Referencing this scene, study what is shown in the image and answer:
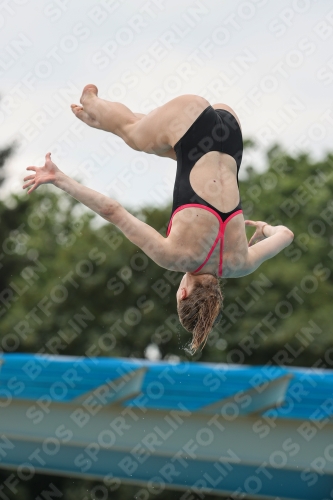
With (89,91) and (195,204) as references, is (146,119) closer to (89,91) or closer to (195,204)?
(89,91)

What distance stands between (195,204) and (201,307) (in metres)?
0.87

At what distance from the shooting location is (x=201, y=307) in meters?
6.71

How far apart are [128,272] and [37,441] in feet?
40.0

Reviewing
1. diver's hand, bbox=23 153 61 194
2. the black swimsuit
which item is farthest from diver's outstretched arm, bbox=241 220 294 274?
diver's hand, bbox=23 153 61 194

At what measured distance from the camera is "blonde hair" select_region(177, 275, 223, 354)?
21.9 feet

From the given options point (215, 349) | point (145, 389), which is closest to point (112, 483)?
point (215, 349)

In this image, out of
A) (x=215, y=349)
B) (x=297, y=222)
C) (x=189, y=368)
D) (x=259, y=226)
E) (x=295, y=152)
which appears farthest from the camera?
(x=295, y=152)

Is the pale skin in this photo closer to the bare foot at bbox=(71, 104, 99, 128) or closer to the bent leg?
the bent leg

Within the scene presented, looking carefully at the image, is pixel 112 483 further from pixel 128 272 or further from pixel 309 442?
pixel 309 442

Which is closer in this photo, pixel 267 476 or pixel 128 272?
pixel 267 476

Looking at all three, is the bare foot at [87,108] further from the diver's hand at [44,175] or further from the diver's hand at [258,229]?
the diver's hand at [258,229]

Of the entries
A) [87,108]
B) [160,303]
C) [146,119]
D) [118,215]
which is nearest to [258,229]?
[146,119]

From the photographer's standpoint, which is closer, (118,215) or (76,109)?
(118,215)

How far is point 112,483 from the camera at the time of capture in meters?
21.5
